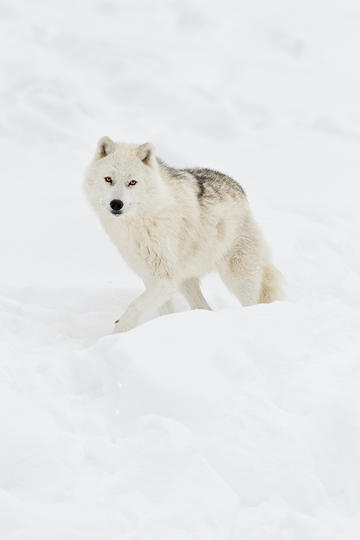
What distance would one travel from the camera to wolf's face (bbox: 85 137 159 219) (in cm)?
542

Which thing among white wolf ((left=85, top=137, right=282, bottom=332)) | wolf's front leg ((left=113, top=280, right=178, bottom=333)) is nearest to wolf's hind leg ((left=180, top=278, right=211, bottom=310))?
white wolf ((left=85, top=137, right=282, bottom=332))

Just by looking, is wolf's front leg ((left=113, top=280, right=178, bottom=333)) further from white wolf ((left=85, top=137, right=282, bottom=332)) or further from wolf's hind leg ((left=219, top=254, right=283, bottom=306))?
wolf's hind leg ((left=219, top=254, right=283, bottom=306))

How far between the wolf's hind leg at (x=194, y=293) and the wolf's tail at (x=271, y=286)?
57 centimetres

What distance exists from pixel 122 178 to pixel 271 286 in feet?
6.72

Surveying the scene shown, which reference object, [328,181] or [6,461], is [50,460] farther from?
[328,181]

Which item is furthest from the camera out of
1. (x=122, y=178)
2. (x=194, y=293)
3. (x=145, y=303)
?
(x=194, y=293)

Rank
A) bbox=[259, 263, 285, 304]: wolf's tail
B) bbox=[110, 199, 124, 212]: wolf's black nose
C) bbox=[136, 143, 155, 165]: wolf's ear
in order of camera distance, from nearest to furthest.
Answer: bbox=[110, 199, 124, 212]: wolf's black nose, bbox=[136, 143, 155, 165]: wolf's ear, bbox=[259, 263, 285, 304]: wolf's tail

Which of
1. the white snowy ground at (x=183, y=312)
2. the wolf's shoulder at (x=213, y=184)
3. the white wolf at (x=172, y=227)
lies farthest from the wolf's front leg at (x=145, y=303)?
the wolf's shoulder at (x=213, y=184)

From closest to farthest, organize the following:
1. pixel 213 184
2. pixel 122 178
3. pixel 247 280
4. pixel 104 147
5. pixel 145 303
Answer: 1. pixel 122 178
2. pixel 145 303
3. pixel 104 147
4. pixel 213 184
5. pixel 247 280

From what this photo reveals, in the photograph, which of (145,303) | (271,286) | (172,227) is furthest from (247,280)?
(145,303)

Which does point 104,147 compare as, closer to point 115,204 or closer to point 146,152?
point 146,152

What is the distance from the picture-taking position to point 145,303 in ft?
18.5

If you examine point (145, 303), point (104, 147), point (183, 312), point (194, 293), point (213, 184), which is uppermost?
point (104, 147)

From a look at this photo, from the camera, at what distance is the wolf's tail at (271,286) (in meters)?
6.70
